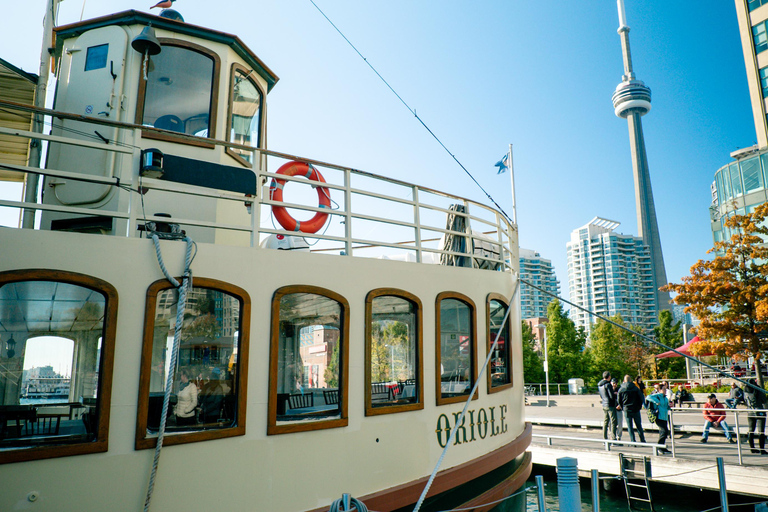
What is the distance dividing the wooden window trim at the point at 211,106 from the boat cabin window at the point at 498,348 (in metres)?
4.25

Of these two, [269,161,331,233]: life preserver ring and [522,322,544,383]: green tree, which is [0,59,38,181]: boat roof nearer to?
[269,161,331,233]: life preserver ring

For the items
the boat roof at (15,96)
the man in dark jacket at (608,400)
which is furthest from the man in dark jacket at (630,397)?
the boat roof at (15,96)

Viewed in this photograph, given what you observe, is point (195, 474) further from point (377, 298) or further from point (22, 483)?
point (377, 298)

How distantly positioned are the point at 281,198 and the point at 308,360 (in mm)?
1947

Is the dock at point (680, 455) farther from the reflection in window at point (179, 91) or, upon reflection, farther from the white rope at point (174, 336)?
the reflection in window at point (179, 91)

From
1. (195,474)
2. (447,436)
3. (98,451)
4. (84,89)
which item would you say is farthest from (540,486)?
(84,89)

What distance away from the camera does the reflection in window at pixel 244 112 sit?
22.6 ft

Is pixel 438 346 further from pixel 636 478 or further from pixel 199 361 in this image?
pixel 636 478

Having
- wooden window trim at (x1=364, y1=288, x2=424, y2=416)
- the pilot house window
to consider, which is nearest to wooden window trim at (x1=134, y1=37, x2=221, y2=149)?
the pilot house window

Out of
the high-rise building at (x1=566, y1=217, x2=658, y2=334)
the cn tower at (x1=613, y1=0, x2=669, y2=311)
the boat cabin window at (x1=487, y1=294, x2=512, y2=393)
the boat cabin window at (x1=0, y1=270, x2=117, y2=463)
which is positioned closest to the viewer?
the boat cabin window at (x1=0, y1=270, x2=117, y2=463)

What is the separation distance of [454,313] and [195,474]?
3.51 metres

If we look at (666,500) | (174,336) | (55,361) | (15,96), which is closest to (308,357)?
(174,336)

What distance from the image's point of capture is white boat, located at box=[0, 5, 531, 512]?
3918 millimetres

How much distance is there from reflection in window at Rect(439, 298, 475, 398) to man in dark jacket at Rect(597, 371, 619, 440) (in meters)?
6.82
